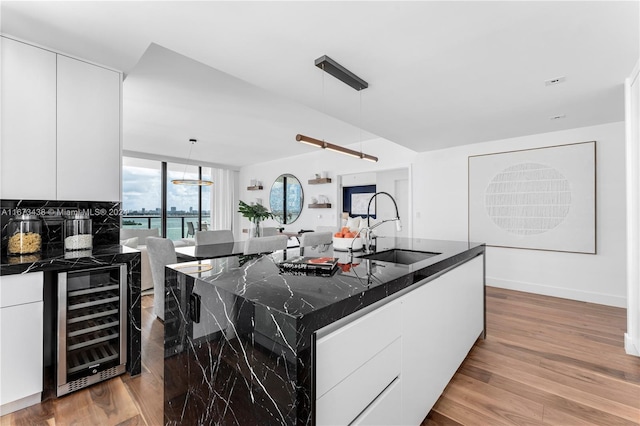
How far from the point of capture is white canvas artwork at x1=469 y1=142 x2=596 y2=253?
3.71 m

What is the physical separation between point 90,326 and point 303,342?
1.91 m

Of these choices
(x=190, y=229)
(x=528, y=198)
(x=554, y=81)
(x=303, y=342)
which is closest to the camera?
(x=303, y=342)

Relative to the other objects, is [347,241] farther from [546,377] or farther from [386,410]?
[546,377]

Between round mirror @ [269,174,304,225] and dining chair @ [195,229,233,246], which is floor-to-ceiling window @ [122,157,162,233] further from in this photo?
dining chair @ [195,229,233,246]

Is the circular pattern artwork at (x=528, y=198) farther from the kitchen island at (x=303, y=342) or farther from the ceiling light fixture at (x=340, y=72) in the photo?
the kitchen island at (x=303, y=342)

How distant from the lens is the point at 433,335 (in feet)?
5.08

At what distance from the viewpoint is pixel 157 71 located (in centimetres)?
285

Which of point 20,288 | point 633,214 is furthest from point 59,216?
point 633,214

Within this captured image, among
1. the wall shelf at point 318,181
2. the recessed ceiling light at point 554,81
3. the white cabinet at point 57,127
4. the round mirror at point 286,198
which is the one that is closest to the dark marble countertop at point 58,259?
the white cabinet at point 57,127

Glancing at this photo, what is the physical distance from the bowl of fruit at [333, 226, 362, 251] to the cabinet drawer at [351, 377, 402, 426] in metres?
0.95

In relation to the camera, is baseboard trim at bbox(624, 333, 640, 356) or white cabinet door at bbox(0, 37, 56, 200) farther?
baseboard trim at bbox(624, 333, 640, 356)

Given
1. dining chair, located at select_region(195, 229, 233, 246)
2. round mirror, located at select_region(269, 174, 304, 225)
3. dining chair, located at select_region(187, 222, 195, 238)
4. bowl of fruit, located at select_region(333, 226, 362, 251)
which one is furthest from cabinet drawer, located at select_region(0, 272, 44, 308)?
dining chair, located at select_region(187, 222, 195, 238)

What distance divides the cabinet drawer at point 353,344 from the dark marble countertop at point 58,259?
179 cm

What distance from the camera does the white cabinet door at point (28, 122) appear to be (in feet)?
6.32
